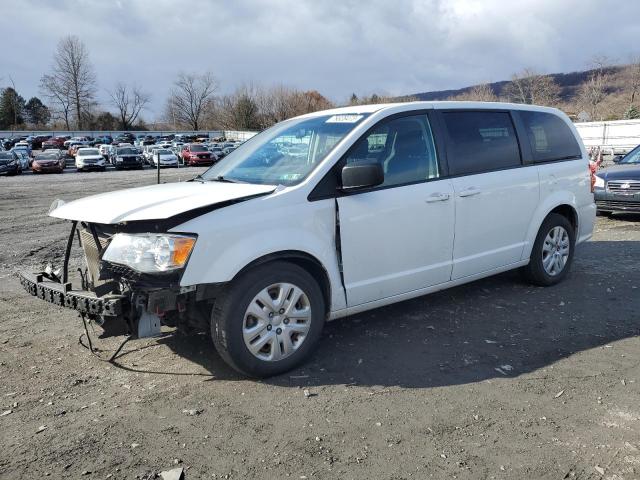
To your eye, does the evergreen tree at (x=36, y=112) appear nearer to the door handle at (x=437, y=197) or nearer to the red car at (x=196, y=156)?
the red car at (x=196, y=156)

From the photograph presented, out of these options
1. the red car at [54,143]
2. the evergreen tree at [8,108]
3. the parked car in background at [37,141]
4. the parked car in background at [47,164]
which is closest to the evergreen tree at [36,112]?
the evergreen tree at [8,108]

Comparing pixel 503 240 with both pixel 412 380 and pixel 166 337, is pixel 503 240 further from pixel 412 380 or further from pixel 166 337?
pixel 166 337

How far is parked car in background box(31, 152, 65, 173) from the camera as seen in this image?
36.3 metres

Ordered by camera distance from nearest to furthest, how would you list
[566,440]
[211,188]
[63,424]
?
A: 1. [566,440]
2. [63,424]
3. [211,188]

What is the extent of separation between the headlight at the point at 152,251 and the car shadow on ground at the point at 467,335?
98cm

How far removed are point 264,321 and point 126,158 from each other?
4063 centimetres

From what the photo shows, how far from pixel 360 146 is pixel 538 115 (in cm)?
265

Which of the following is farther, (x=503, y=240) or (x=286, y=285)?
(x=503, y=240)

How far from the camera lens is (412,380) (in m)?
3.86

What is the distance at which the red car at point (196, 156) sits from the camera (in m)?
45.2

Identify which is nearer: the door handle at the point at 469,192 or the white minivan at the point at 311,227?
the white minivan at the point at 311,227

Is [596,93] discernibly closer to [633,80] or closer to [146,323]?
[633,80]

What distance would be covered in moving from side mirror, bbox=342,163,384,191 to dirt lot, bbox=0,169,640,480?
133cm

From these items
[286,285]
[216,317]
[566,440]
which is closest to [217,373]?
[216,317]
